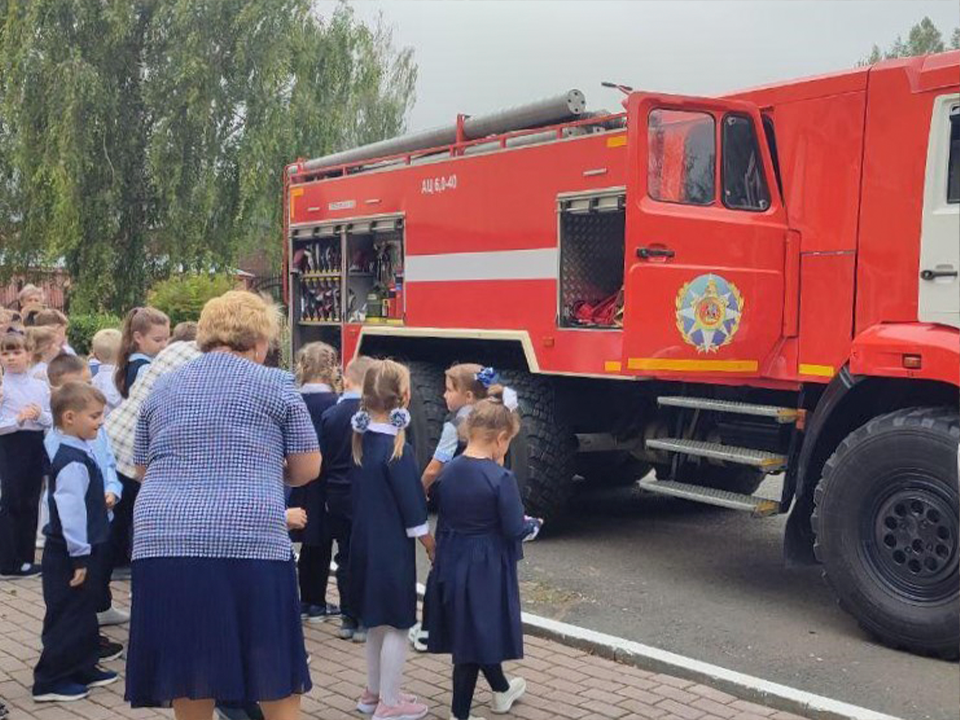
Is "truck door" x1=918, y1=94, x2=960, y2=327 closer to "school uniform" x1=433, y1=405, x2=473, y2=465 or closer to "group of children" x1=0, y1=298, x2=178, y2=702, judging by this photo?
"school uniform" x1=433, y1=405, x2=473, y2=465

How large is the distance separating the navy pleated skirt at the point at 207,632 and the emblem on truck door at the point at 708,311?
11.7 ft

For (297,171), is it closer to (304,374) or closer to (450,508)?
(304,374)

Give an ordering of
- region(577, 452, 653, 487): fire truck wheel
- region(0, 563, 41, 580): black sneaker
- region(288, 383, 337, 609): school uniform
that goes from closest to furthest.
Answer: region(288, 383, 337, 609): school uniform
region(0, 563, 41, 580): black sneaker
region(577, 452, 653, 487): fire truck wheel

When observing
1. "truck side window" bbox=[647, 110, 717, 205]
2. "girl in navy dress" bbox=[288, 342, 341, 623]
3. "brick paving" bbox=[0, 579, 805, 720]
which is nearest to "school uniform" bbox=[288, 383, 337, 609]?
"girl in navy dress" bbox=[288, 342, 341, 623]

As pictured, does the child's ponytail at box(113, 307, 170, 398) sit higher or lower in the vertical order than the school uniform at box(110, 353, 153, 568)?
higher

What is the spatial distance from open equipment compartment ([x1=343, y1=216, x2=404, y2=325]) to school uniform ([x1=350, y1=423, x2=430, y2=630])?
4.58 m

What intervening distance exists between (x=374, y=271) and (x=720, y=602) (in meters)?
4.48

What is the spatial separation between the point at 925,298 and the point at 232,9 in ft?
59.4

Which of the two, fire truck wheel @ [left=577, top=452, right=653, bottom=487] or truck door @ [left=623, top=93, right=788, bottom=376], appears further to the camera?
fire truck wheel @ [left=577, top=452, right=653, bottom=487]

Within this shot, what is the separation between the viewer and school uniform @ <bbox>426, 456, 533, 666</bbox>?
13.9 feet

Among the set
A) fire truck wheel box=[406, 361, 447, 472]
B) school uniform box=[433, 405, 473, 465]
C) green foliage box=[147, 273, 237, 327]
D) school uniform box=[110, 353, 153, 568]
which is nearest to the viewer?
school uniform box=[433, 405, 473, 465]

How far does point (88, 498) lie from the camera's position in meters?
4.64

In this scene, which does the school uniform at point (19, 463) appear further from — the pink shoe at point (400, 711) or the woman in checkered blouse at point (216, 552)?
the woman in checkered blouse at point (216, 552)

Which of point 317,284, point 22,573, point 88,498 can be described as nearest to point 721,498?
point 88,498
